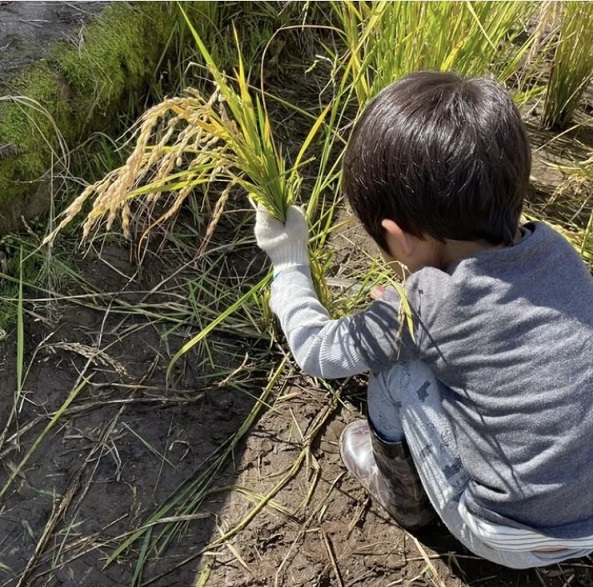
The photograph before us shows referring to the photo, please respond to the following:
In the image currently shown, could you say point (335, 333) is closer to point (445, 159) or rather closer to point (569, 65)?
point (445, 159)

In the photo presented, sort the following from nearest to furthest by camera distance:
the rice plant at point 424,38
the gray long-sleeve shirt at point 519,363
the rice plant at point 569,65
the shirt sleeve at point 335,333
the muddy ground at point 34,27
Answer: the gray long-sleeve shirt at point 519,363 → the shirt sleeve at point 335,333 → the rice plant at point 424,38 → the muddy ground at point 34,27 → the rice plant at point 569,65

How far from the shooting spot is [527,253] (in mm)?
1265

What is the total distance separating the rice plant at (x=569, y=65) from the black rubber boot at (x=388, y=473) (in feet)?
4.34

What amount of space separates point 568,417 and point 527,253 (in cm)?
27

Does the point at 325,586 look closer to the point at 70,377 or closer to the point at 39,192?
the point at 70,377

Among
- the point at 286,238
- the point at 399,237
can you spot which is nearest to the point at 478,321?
the point at 399,237

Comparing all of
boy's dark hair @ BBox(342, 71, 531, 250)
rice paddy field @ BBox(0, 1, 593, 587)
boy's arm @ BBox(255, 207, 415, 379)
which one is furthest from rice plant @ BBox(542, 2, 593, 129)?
boy's arm @ BBox(255, 207, 415, 379)

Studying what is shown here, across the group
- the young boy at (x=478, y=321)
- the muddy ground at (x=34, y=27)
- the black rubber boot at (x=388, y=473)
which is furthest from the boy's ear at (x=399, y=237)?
the muddy ground at (x=34, y=27)

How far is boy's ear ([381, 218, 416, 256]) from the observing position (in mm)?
1326

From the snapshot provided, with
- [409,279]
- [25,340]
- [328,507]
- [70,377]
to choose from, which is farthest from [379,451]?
[25,340]

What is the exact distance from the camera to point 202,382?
6.10 feet

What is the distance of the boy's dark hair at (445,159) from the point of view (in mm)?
1245

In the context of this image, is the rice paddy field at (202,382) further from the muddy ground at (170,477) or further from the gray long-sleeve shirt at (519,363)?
the gray long-sleeve shirt at (519,363)

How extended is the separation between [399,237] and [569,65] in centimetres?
136
